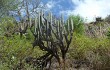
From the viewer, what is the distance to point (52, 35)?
1652 centimetres

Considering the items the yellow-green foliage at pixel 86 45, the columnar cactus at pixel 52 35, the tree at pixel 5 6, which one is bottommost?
the yellow-green foliage at pixel 86 45

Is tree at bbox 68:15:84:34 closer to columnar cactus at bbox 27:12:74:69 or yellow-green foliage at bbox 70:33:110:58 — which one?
yellow-green foliage at bbox 70:33:110:58

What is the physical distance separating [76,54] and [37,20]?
2882 mm

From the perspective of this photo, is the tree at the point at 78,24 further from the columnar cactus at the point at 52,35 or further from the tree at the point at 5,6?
the columnar cactus at the point at 52,35

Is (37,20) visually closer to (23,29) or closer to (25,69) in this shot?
(25,69)

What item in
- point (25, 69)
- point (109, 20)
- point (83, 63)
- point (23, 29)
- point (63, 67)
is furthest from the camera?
point (109, 20)

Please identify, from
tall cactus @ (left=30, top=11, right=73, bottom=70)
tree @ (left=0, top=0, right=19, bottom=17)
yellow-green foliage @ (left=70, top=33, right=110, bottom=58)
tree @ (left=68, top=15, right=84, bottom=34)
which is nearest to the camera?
tall cactus @ (left=30, top=11, right=73, bottom=70)

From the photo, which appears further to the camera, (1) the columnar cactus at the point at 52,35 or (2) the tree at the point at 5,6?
(2) the tree at the point at 5,6

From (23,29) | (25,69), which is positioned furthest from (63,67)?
(23,29)

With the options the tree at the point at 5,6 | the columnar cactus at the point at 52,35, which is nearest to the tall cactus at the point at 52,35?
the columnar cactus at the point at 52,35

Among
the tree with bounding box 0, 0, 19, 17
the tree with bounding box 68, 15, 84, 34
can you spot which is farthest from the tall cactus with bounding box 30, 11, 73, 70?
the tree with bounding box 68, 15, 84, 34

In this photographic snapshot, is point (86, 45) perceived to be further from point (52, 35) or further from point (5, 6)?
point (5, 6)

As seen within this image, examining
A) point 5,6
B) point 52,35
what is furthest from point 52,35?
point 5,6

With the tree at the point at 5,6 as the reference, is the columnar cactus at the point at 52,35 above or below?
below
